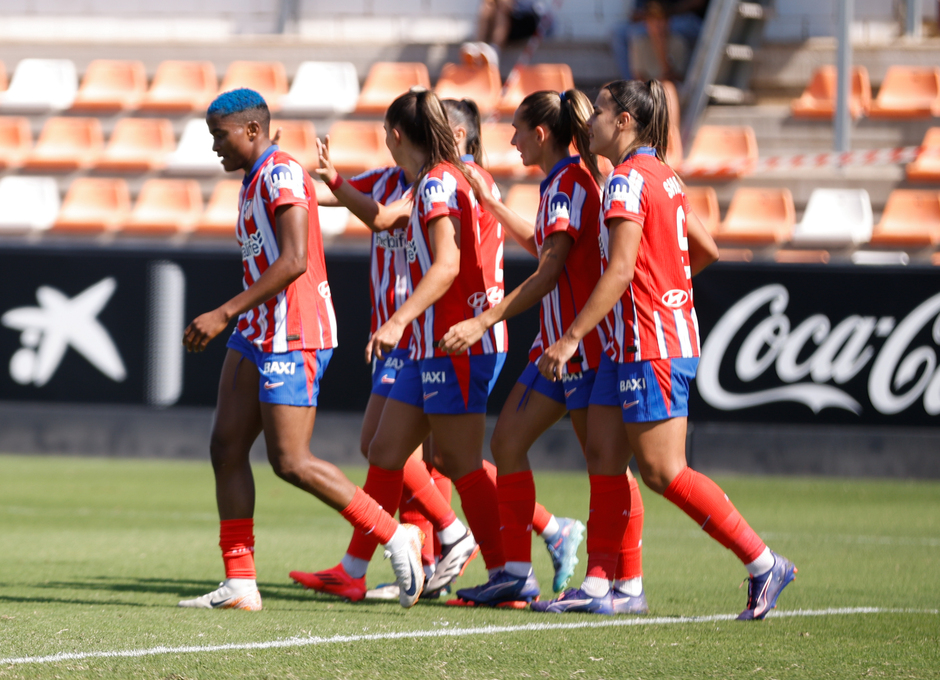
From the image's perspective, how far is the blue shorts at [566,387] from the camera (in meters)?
5.18

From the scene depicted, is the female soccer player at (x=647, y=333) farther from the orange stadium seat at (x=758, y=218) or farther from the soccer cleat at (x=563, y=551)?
the orange stadium seat at (x=758, y=218)

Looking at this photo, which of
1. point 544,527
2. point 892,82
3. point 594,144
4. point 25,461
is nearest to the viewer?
point 594,144

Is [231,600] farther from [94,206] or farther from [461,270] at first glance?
[94,206]

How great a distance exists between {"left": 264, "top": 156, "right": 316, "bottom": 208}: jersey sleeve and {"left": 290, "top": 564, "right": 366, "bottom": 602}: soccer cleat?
1628 mm

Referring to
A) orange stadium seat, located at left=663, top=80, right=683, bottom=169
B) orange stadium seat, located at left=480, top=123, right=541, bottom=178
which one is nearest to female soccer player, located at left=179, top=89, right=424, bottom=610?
orange stadium seat, located at left=480, top=123, right=541, bottom=178

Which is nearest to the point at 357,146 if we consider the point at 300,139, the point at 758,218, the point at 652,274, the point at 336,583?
the point at 300,139

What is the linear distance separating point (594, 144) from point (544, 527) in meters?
1.78

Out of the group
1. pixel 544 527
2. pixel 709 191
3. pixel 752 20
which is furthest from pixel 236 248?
pixel 752 20

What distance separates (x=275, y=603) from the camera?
5367 mm

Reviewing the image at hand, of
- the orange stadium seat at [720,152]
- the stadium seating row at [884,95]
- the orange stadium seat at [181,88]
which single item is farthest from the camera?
the orange stadium seat at [181,88]

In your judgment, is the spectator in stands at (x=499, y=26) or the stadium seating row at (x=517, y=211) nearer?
the stadium seating row at (x=517, y=211)

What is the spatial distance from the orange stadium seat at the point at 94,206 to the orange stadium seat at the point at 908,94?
30.6ft

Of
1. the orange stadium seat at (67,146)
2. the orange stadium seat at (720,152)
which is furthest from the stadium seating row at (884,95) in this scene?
the orange stadium seat at (67,146)

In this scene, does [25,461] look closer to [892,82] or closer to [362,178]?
[362,178]
